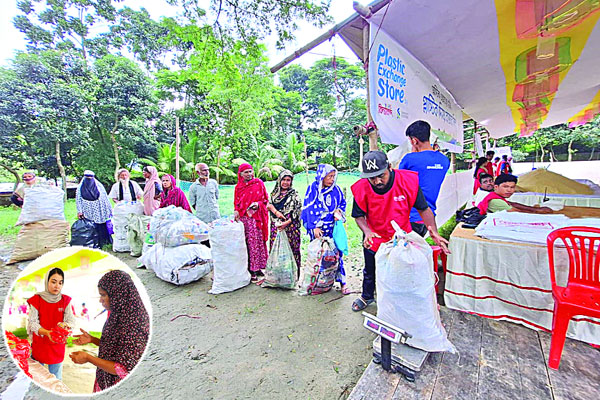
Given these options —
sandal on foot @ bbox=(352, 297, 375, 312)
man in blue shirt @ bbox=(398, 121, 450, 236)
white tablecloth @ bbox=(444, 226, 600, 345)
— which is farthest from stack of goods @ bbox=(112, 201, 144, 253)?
white tablecloth @ bbox=(444, 226, 600, 345)

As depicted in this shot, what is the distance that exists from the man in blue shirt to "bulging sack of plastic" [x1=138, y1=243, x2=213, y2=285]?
2751mm

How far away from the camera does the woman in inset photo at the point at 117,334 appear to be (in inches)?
30.6

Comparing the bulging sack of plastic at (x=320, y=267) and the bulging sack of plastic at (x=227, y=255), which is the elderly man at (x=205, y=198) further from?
the bulging sack of plastic at (x=320, y=267)

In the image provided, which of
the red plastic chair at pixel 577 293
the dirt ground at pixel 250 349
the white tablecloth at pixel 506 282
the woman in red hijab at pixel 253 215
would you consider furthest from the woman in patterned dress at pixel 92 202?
the red plastic chair at pixel 577 293

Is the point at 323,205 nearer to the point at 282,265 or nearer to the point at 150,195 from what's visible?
the point at 282,265

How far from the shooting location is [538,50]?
2.59m

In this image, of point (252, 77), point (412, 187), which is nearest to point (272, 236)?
point (412, 187)

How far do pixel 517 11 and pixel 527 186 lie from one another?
404 centimetres

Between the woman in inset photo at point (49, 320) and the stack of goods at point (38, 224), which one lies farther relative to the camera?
the stack of goods at point (38, 224)

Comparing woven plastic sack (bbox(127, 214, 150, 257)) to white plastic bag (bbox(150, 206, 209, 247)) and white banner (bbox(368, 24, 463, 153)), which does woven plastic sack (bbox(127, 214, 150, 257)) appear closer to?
white plastic bag (bbox(150, 206, 209, 247))

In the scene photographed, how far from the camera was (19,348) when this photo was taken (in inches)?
30.8

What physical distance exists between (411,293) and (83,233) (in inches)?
205

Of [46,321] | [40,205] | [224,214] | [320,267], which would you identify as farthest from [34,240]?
[46,321]

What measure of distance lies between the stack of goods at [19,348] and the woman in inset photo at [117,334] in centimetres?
16
